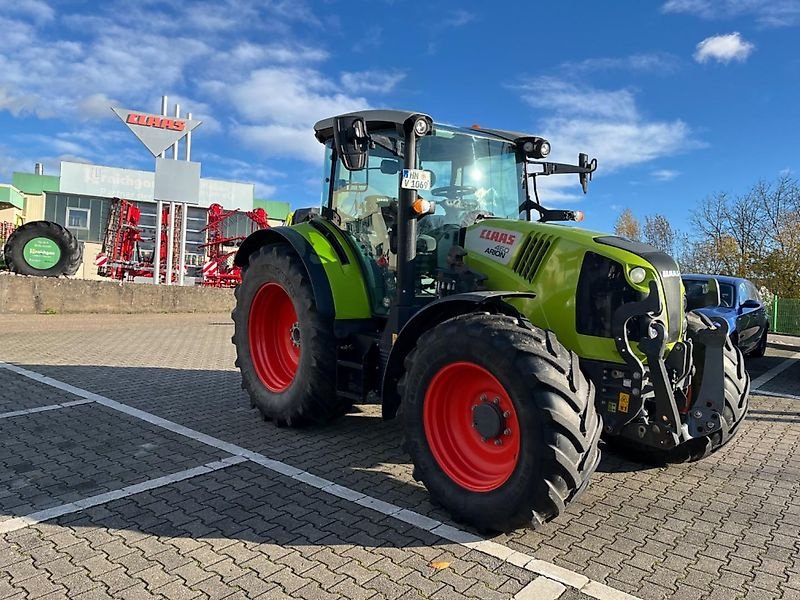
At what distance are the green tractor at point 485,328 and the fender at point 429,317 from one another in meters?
0.01

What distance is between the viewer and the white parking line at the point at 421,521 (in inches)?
113

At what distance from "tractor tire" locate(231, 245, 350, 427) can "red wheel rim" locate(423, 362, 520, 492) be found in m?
1.40

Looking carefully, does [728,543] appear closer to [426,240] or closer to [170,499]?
[426,240]

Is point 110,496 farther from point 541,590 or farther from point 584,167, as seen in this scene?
point 584,167

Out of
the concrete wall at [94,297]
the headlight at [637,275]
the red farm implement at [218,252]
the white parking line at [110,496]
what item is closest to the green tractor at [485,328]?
the headlight at [637,275]

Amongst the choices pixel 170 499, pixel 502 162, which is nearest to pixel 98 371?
pixel 170 499

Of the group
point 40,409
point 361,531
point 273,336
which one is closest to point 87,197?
point 40,409

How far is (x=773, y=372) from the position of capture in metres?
10.2

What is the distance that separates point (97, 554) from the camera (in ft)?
10.1

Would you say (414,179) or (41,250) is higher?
(414,179)

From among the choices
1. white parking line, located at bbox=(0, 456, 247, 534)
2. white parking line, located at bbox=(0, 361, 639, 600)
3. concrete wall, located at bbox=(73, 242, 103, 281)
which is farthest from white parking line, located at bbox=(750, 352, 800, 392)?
concrete wall, located at bbox=(73, 242, 103, 281)

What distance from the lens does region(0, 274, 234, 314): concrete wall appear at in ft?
49.3

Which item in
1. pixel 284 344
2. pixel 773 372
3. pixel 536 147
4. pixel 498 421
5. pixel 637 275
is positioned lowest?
pixel 773 372

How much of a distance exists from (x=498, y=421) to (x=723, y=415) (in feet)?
5.52
